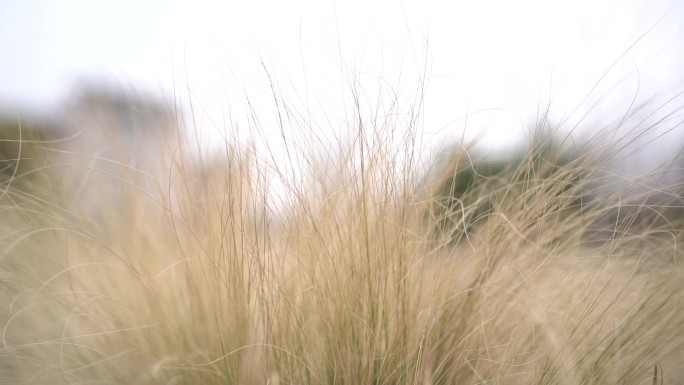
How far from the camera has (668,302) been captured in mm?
1470

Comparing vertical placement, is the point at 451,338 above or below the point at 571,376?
above

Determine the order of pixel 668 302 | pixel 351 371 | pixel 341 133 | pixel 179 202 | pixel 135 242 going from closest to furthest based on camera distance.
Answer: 1. pixel 351 371
2. pixel 668 302
3. pixel 179 202
4. pixel 341 133
5. pixel 135 242

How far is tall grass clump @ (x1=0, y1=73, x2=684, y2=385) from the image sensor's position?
4.44 feet

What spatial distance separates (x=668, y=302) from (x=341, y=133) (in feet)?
3.66

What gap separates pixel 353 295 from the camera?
4.50 ft

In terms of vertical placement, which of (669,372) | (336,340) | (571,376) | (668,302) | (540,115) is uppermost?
(540,115)

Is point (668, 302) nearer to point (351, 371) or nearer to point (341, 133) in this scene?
point (351, 371)

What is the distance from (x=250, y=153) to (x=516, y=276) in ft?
3.14

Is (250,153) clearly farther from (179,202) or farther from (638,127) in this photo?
(638,127)

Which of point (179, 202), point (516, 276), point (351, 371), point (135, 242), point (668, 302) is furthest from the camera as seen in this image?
point (135, 242)

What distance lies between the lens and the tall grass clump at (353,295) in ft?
4.44

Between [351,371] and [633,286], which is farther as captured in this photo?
[633,286]

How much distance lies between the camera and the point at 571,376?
1.36 m

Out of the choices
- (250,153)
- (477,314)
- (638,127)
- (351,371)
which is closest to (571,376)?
(477,314)
